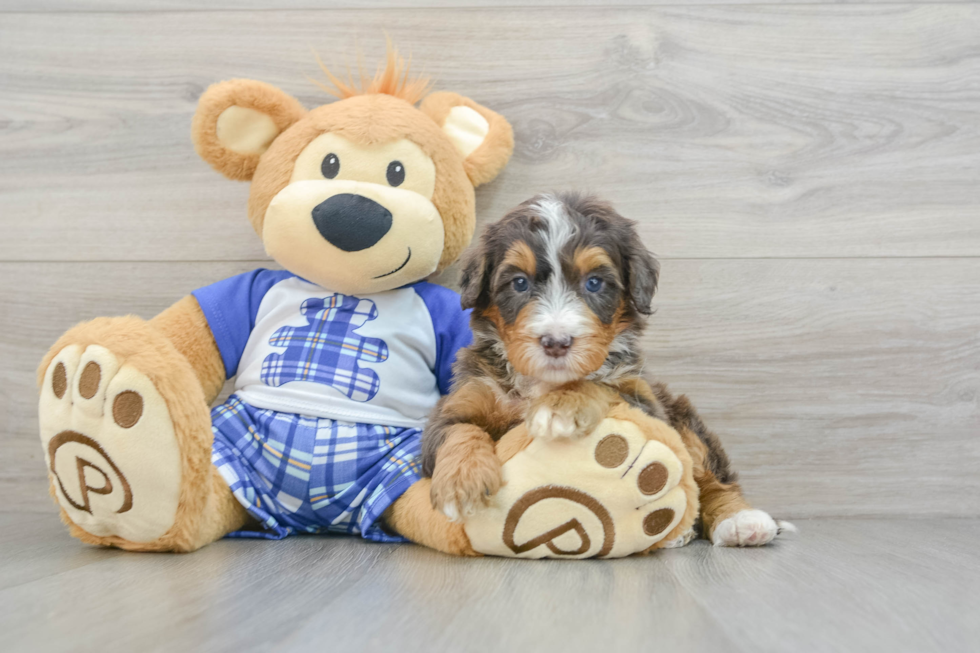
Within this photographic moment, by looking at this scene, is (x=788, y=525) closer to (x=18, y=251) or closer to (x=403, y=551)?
(x=403, y=551)

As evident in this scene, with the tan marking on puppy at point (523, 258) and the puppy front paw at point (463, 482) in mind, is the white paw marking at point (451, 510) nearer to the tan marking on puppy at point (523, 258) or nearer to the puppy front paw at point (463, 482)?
Result: the puppy front paw at point (463, 482)

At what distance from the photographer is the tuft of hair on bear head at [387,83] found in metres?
2.07

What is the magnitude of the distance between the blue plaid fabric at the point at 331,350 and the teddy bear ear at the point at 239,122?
17.5 inches

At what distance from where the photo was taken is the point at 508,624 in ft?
3.66

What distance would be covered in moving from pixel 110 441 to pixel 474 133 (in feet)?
4.18

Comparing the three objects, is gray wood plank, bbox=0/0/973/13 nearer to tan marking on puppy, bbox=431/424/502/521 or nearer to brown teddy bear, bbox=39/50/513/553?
brown teddy bear, bbox=39/50/513/553

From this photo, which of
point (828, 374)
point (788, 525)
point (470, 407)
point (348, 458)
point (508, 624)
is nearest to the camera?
point (508, 624)

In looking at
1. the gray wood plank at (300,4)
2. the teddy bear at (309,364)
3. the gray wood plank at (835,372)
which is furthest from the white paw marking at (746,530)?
the gray wood plank at (300,4)

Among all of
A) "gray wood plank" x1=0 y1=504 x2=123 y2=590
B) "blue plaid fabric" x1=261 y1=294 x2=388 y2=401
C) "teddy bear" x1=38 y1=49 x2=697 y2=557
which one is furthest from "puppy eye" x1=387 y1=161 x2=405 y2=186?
"gray wood plank" x1=0 y1=504 x2=123 y2=590

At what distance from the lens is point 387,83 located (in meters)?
2.07

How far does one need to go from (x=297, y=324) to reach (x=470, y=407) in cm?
61

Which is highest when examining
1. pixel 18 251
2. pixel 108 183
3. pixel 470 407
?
pixel 108 183

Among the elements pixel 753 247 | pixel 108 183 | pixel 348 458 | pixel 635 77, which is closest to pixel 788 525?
pixel 753 247

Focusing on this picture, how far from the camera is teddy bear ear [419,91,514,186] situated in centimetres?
208
